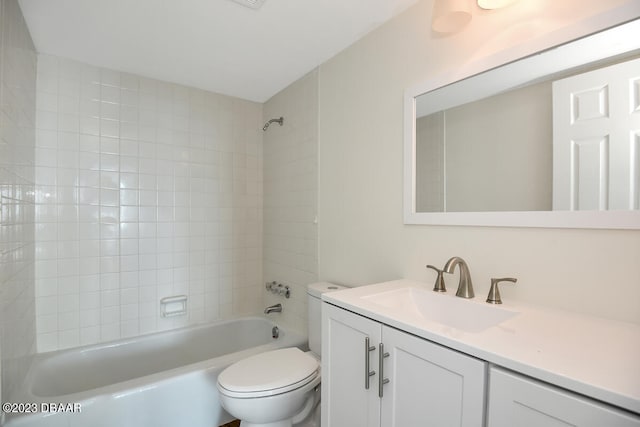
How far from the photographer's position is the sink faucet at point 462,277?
1.14 meters

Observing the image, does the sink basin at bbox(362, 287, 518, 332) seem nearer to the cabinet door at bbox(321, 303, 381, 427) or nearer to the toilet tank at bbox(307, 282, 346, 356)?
the cabinet door at bbox(321, 303, 381, 427)

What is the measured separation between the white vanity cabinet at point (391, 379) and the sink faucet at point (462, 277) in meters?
0.38

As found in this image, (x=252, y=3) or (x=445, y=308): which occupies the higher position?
(x=252, y=3)

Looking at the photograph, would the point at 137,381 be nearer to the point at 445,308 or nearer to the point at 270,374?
the point at 270,374

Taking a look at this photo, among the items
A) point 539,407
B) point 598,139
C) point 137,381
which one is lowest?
point 137,381

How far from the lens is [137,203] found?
7.33 ft

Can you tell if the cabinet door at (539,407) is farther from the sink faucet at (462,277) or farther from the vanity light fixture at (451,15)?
the vanity light fixture at (451,15)

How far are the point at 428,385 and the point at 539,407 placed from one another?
0.27m

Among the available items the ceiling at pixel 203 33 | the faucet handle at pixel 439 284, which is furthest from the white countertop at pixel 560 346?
the ceiling at pixel 203 33

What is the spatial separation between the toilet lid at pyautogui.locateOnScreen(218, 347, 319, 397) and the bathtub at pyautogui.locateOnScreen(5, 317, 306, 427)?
0.33m

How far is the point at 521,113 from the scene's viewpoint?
1100 millimetres

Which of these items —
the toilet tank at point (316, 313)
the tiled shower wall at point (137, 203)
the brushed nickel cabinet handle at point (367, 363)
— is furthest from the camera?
the tiled shower wall at point (137, 203)

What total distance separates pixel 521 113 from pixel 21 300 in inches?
97.2

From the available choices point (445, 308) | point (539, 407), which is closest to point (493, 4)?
point (445, 308)
